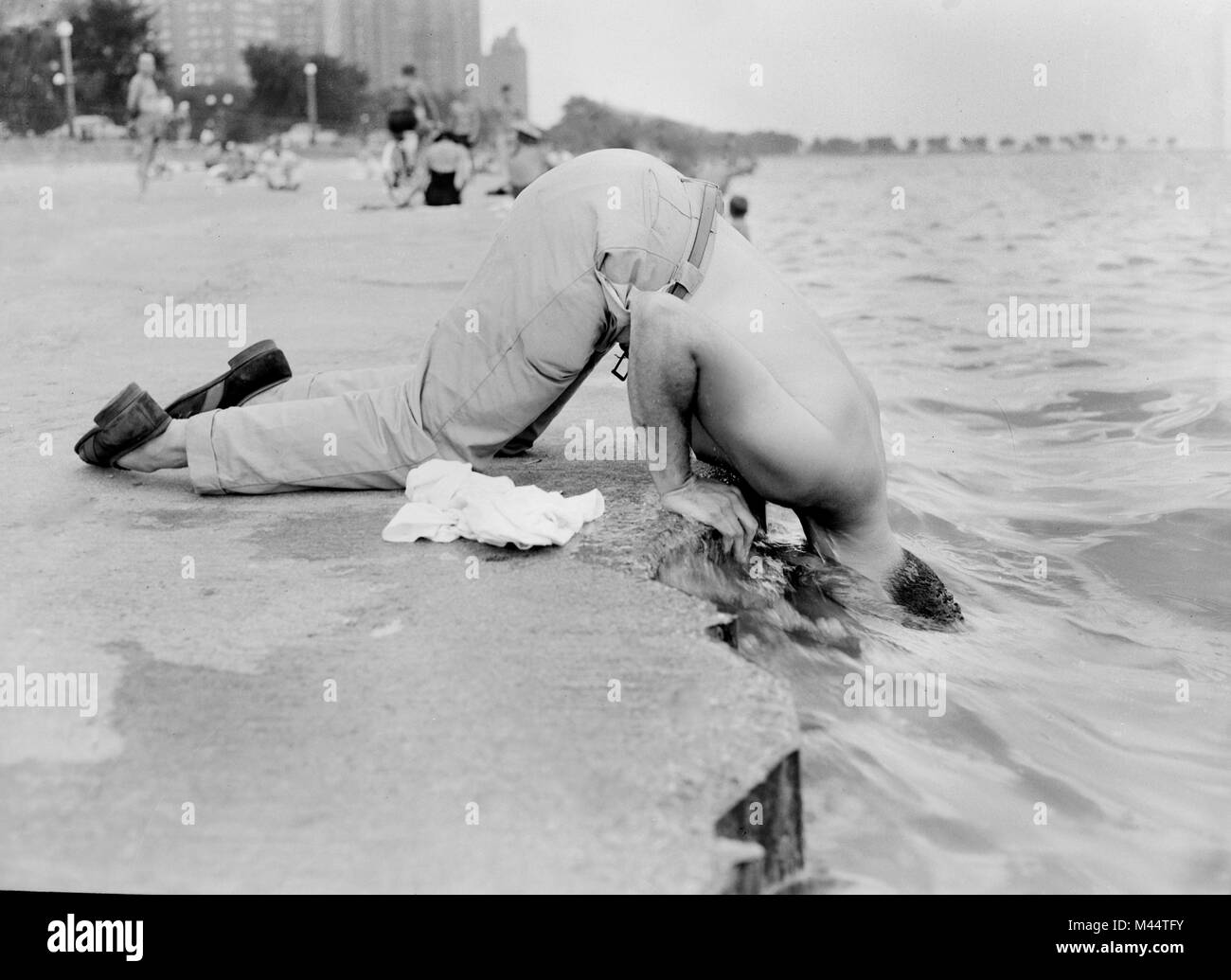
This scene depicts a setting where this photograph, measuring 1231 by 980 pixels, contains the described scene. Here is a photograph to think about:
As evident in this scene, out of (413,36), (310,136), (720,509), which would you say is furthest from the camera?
(310,136)

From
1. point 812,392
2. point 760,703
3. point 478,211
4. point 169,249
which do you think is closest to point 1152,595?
point 812,392

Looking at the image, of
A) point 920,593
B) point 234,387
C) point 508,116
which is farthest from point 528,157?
point 920,593

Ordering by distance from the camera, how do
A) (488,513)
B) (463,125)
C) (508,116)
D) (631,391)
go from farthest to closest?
(508,116) < (463,125) < (631,391) < (488,513)

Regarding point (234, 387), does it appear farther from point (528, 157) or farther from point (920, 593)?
point (528, 157)

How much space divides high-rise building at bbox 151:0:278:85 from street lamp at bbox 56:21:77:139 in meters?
2.26

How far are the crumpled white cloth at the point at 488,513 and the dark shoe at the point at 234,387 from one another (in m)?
0.88

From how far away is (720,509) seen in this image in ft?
10.6

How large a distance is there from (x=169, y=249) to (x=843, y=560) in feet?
25.7

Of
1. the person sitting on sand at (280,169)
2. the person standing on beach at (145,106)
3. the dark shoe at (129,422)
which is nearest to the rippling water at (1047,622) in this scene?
the dark shoe at (129,422)

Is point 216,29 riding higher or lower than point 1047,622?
higher

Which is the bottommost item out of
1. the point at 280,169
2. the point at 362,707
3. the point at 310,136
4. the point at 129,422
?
the point at 362,707

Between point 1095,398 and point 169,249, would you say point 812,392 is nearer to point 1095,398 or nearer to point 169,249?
point 1095,398

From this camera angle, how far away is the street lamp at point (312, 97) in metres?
38.2

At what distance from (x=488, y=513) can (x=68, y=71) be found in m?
26.2
